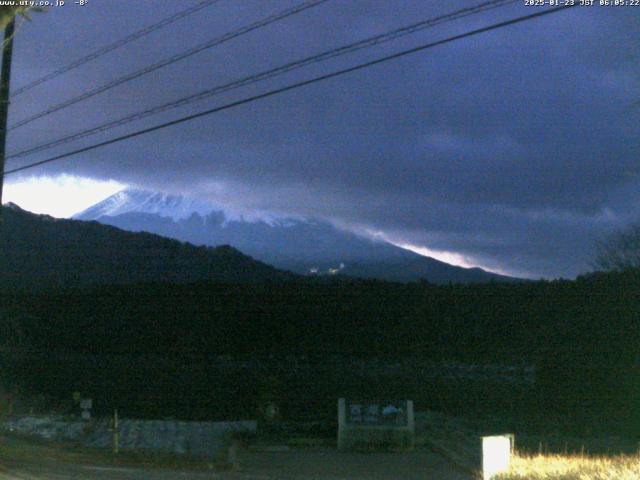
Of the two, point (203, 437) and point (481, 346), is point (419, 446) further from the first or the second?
point (481, 346)

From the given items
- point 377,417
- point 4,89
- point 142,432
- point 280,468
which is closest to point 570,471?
point 280,468

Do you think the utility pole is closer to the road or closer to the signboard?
the road

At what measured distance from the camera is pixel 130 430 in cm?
2675

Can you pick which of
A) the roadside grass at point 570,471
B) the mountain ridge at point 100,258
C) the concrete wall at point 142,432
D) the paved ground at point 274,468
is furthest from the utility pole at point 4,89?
the mountain ridge at point 100,258

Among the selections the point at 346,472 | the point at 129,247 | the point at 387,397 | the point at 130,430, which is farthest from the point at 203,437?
the point at 129,247

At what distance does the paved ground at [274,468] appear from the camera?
14406 millimetres

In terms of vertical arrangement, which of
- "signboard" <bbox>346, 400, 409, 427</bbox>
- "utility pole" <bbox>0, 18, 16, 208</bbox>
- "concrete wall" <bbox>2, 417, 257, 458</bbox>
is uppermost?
"utility pole" <bbox>0, 18, 16, 208</bbox>

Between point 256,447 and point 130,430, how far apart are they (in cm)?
751

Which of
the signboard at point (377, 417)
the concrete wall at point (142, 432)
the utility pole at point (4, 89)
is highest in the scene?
the utility pole at point (4, 89)

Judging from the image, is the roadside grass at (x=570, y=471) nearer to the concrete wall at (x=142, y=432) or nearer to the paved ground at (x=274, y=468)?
the paved ground at (x=274, y=468)

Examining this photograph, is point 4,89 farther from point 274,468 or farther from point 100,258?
point 100,258

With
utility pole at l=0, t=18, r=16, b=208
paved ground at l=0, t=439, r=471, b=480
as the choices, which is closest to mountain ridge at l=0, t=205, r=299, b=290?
utility pole at l=0, t=18, r=16, b=208

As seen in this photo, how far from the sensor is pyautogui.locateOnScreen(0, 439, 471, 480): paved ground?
47.3 ft

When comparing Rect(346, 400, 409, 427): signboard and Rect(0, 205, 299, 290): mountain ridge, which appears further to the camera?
Rect(0, 205, 299, 290): mountain ridge
